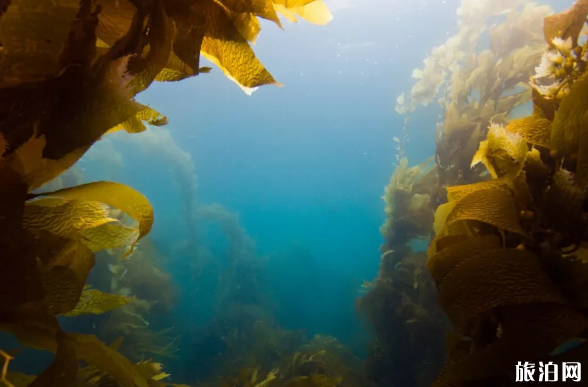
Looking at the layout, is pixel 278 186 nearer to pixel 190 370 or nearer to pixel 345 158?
pixel 345 158

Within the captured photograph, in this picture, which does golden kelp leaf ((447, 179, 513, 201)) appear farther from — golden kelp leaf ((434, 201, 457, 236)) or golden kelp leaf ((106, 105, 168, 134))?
golden kelp leaf ((106, 105, 168, 134))

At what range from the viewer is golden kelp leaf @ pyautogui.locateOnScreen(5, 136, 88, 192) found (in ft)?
1.90

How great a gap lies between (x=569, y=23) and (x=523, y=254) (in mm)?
783

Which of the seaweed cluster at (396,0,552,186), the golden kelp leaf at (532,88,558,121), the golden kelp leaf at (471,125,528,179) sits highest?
the seaweed cluster at (396,0,552,186)

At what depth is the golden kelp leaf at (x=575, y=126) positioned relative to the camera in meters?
0.74

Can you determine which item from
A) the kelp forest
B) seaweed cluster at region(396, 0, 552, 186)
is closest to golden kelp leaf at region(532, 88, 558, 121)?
the kelp forest

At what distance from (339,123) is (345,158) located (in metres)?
5.32

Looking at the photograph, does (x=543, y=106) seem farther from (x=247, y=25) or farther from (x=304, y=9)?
(x=247, y=25)

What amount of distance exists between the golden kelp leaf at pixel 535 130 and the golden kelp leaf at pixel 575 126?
6cm

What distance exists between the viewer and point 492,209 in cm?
77

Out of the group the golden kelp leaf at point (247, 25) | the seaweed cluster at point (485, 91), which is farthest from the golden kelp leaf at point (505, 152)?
the seaweed cluster at point (485, 91)

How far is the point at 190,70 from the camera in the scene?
0.72m

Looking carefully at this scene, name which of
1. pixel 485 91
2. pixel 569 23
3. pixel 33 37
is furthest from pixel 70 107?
pixel 485 91

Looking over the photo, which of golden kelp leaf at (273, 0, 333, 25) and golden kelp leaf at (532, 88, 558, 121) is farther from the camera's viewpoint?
golden kelp leaf at (532, 88, 558, 121)
